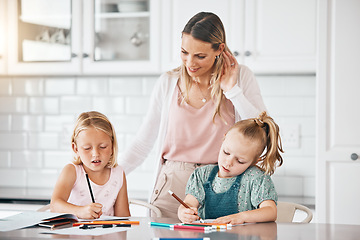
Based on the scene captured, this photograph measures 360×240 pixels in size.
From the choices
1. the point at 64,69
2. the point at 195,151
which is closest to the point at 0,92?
the point at 64,69

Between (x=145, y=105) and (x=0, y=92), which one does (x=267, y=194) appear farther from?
(x=0, y=92)

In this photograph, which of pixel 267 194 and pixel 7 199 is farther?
pixel 7 199

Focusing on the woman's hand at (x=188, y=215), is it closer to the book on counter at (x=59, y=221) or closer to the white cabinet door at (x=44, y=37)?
the book on counter at (x=59, y=221)

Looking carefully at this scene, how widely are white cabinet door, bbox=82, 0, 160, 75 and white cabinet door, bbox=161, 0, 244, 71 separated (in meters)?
0.09

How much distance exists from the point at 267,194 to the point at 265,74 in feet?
5.77

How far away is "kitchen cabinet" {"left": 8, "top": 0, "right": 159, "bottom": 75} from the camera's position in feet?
10.9

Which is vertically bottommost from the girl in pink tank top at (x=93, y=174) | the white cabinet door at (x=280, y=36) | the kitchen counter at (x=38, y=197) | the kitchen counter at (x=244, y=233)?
the kitchen counter at (x=38, y=197)

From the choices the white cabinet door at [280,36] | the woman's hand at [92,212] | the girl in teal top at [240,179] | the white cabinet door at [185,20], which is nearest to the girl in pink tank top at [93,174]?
the woman's hand at [92,212]

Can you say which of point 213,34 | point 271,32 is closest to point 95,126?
point 213,34

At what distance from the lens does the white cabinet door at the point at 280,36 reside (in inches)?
120

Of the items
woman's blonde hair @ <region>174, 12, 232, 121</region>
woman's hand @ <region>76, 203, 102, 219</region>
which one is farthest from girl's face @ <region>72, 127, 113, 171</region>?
woman's blonde hair @ <region>174, 12, 232, 121</region>

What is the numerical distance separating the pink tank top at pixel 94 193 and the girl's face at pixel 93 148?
0.06 m

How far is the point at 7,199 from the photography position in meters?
3.16

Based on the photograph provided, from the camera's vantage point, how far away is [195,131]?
2.13 meters
